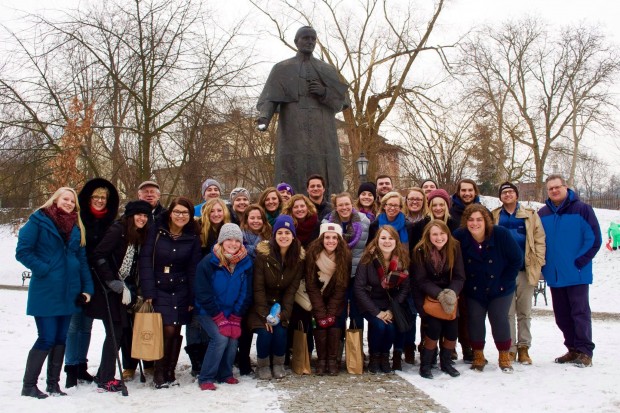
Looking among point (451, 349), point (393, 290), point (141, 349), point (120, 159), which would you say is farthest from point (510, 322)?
point (120, 159)

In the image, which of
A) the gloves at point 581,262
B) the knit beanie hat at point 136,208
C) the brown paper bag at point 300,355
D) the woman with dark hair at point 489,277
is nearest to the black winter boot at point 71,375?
the knit beanie hat at point 136,208

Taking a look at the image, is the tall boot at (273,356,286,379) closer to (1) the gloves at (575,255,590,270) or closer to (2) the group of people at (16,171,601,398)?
(2) the group of people at (16,171,601,398)

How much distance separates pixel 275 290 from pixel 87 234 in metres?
1.68

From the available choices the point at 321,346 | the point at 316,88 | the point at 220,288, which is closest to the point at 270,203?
the point at 220,288

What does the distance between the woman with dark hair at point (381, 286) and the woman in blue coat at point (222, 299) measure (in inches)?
42.4

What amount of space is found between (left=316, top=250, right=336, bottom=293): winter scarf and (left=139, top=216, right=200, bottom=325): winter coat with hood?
3.56 feet

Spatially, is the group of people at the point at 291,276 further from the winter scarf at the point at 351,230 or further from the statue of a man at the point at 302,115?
the statue of a man at the point at 302,115

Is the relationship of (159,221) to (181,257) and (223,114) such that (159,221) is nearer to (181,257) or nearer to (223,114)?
(181,257)

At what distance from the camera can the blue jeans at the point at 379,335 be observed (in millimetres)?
4930

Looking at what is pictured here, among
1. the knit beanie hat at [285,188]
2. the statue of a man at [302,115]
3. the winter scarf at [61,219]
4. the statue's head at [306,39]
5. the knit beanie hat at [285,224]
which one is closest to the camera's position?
the winter scarf at [61,219]

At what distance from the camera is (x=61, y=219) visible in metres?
4.42

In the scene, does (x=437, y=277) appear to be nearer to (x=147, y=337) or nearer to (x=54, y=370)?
(x=147, y=337)

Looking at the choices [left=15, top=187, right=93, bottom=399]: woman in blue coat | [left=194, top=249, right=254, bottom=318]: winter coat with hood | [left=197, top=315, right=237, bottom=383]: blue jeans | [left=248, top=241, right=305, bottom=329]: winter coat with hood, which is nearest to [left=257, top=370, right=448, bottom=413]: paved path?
[left=197, top=315, right=237, bottom=383]: blue jeans

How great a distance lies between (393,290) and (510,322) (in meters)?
1.24
